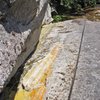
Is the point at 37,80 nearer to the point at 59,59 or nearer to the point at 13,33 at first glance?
the point at 59,59

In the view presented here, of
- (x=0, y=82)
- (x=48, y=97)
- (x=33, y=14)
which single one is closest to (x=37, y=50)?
(x=33, y=14)

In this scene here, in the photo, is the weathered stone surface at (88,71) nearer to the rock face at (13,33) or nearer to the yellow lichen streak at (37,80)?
the yellow lichen streak at (37,80)

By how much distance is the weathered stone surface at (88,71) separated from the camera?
10.7ft

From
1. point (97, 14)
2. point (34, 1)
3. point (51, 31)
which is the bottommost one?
point (97, 14)

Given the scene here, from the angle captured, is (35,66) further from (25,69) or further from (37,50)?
(37,50)

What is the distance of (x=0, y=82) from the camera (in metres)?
3.04

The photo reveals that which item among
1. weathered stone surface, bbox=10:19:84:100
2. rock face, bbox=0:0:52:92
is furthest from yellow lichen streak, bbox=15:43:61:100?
rock face, bbox=0:0:52:92

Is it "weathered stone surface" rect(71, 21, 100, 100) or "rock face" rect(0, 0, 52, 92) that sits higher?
"rock face" rect(0, 0, 52, 92)

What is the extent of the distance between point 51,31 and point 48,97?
7.00 ft

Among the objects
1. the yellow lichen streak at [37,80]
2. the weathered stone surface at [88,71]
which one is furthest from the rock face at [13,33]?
the weathered stone surface at [88,71]

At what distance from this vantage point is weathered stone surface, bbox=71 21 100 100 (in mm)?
3260

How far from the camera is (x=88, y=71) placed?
12.3 ft

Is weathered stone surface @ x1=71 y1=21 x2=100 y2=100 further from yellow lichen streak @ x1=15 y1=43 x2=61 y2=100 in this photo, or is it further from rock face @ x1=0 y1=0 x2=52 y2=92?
rock face @ x1=0 y1=0 x2=52 y2=92

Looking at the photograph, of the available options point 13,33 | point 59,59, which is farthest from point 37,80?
point 13,33
